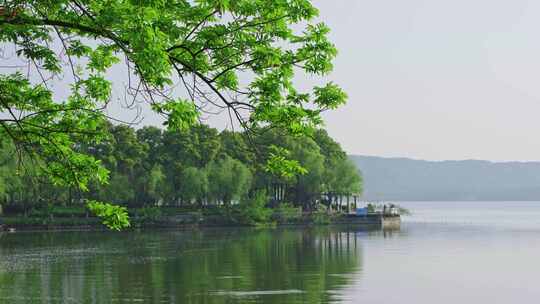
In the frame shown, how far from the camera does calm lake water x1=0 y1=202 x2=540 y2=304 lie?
43500 mm

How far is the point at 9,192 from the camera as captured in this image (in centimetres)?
9650

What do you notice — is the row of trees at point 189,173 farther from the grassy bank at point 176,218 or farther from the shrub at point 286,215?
the shrub at point 286,215

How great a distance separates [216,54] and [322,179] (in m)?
102

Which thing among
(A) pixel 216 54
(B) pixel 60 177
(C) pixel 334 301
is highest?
(A) pixel 216 54

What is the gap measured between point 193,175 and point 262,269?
48838 millimetres

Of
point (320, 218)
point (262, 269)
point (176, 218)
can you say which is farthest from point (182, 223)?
point (262, 269)

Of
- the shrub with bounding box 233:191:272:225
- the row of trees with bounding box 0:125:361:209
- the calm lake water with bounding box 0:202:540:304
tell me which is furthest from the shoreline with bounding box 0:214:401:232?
the calm lake water with bounding box 0:202:540:304

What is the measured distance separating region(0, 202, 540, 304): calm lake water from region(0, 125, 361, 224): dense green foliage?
36.4ft

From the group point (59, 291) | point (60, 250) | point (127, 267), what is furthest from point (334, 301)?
point (60, 250)

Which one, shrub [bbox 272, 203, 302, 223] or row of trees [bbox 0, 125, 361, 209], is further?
shrub [bbox 272, 203, 302, 223]

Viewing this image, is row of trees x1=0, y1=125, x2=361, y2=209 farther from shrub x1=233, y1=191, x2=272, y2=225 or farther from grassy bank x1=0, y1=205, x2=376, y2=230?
grassy bank x1=0, y1=205, x2=376, y2=230

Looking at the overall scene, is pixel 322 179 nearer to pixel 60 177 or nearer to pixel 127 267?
pixel 127 267

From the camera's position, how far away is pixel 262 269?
184 feet

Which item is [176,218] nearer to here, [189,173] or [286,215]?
[189,173]
